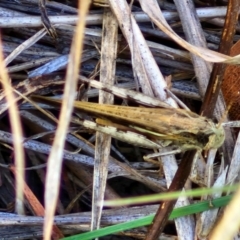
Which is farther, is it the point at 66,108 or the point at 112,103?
the point at 112,103

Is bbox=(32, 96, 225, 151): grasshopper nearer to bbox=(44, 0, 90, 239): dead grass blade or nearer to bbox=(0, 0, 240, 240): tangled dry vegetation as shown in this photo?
bbox=(0, 0, 240, 240): tangled dry vegetation

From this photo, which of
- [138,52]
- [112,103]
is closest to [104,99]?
[112,103]

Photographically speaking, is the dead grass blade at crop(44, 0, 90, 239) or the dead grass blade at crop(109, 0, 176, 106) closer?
the dead grass blade at crop(44, 0, 90, 239)

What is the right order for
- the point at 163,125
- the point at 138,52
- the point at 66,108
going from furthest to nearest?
the point at 138,52, the point at 163,125, the point at 66,108

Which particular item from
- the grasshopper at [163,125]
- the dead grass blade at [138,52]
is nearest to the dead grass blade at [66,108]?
the grasshopper at [163,125]

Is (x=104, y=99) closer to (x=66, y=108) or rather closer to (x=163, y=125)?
(x=163, y=125)


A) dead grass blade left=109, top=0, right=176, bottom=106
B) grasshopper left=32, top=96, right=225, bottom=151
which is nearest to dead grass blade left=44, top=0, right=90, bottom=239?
grasshopper left=32, top=96, right=225, bottom=151

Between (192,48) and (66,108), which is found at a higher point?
(192,48)
